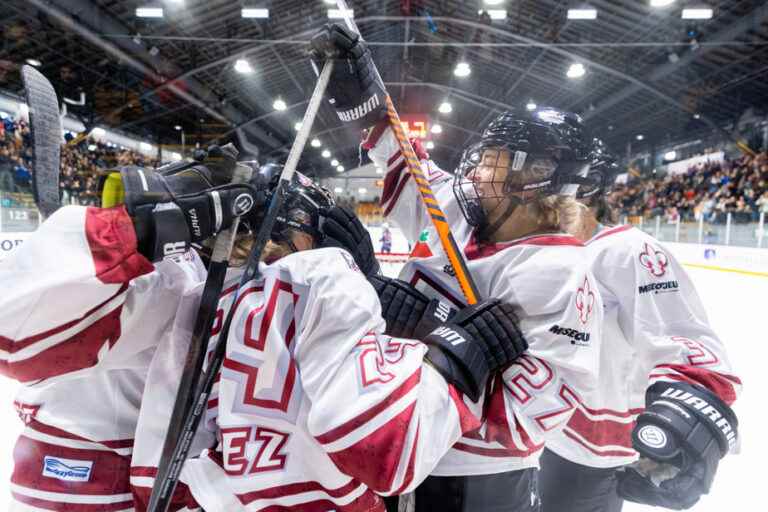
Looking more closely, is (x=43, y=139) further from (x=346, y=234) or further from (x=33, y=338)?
(x=346, y=234)

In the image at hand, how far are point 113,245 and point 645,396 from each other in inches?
47.6

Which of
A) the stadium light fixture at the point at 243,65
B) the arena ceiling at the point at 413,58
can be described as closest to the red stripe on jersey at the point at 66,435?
the arena ceiling at the point at 413,58

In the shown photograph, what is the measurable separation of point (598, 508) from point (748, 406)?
2.20 metres

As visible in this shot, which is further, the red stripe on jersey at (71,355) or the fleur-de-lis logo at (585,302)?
the fleur-de-lis logo at (585,302)

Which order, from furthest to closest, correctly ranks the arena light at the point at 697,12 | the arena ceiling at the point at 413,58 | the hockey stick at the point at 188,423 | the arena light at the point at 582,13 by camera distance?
the arena ceiling at the point at 413,58 → the arena light at the point at 582,13 → the arena light at the point at 697,12 → the hockey stick at the point at 188,423

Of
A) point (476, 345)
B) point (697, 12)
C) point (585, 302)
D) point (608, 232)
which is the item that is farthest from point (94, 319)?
point (697, 12)

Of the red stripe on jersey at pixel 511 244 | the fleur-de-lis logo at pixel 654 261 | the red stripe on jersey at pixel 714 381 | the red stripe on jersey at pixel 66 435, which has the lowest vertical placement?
the red stripe on jersey at pixel 66 435

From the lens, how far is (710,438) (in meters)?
1.00

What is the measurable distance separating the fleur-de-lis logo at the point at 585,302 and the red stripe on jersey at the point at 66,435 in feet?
2.90

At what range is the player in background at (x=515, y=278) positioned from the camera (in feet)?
2.93

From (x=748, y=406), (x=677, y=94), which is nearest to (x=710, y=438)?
(x=748, y=406)

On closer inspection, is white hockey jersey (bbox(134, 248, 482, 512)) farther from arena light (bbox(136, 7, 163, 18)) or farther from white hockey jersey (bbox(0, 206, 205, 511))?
arena light (bbox(136, 7, 163, 18))

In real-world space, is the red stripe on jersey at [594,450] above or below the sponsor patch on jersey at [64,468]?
below

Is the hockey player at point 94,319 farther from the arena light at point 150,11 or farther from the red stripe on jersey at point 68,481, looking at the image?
the arena light at point 150,11
